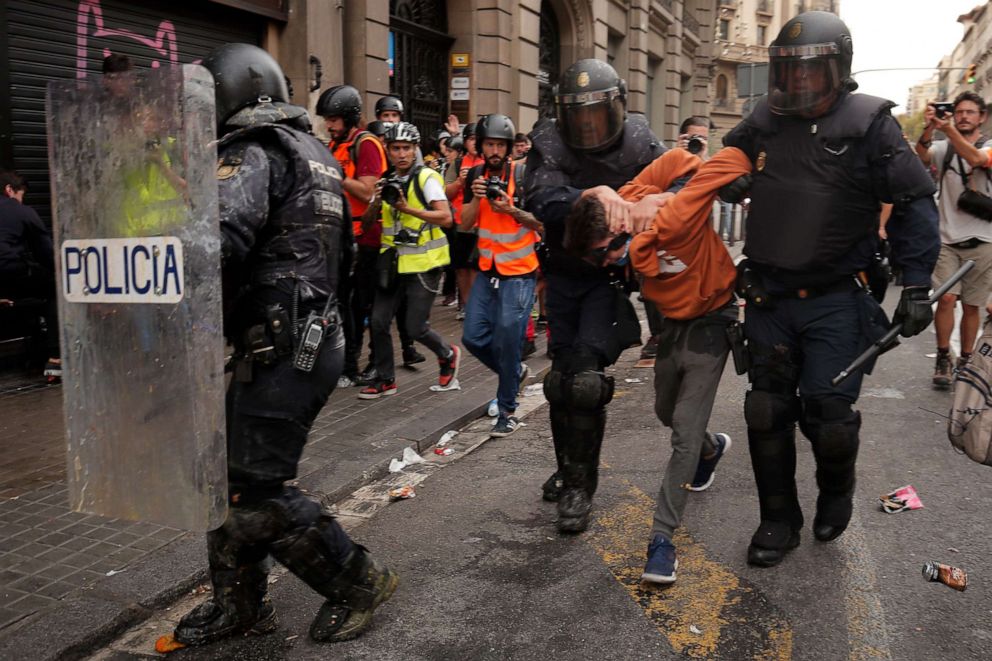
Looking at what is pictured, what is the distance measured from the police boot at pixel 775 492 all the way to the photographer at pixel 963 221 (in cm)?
348

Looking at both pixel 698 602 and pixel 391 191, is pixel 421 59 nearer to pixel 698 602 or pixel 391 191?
pixel 391 191

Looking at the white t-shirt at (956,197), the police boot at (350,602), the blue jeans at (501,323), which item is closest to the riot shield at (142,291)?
the police boot at (350,602)

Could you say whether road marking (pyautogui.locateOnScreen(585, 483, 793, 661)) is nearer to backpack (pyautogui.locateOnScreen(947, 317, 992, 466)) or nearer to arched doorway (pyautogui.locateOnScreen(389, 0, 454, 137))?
backpack (pyautogui.locateOnScreen(947, 317, 992, 466))

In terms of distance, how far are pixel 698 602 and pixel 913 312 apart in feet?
4.26

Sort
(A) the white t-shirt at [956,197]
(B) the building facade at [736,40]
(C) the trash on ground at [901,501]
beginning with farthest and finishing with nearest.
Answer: (B) the building facade at [736,40] → (A) the white t-shirt at [956,197] → (C) the trash on ground at [901,501]

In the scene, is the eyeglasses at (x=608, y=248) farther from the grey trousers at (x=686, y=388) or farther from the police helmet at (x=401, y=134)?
the police helmet at (x=401, y=134)

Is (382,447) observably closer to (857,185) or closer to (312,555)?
(312,555)

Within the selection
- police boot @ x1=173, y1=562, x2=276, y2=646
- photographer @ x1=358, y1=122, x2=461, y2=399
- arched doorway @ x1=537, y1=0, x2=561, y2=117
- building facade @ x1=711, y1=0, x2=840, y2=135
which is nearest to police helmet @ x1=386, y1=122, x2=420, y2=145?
photographer @ x1=358, y1=122, x2=461, y2=399

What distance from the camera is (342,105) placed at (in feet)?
21.9

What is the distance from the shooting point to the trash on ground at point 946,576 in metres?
3.15

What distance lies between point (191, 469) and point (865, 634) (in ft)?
7.23

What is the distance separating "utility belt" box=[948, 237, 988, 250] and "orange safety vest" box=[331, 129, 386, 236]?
418 cm

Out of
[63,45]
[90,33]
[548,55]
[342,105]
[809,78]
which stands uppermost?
[548,55]

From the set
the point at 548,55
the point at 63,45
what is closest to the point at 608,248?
the point at 63,45
